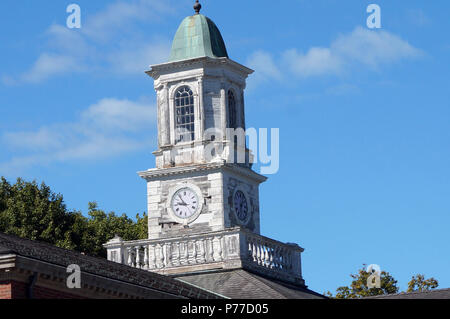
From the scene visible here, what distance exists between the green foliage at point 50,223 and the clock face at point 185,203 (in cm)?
2074

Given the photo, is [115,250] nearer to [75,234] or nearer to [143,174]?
[143,174]

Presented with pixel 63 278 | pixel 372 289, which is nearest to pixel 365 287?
pixel 372 289

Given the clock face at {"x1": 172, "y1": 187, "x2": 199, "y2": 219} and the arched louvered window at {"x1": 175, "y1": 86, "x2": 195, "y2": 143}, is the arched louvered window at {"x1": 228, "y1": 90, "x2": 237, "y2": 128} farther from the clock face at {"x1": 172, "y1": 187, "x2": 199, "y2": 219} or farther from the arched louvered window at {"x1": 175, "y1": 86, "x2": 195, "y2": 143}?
the clock face at {"x1": 172, "y1": 187, "x2": 199, "y2": 219}

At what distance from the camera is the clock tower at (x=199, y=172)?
55500mm

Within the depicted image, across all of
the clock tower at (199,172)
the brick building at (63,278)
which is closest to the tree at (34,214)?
the clock tower at (199,172)

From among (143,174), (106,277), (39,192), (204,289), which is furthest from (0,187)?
(106,277)

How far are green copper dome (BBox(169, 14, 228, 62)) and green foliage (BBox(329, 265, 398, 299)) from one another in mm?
21282

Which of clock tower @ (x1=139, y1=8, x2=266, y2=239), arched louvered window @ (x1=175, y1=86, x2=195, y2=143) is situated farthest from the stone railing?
arched louvered window @ (x1=175, y1=86, x2=195, y2=143)

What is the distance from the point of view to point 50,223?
7769 cm

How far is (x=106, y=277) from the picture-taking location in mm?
40688

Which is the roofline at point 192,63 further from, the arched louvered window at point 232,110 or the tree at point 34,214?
the tree at point 34,214

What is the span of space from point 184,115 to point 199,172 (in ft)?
10.0

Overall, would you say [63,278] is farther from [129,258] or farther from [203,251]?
[129,258]

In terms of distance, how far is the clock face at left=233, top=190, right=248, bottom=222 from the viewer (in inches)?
2286
